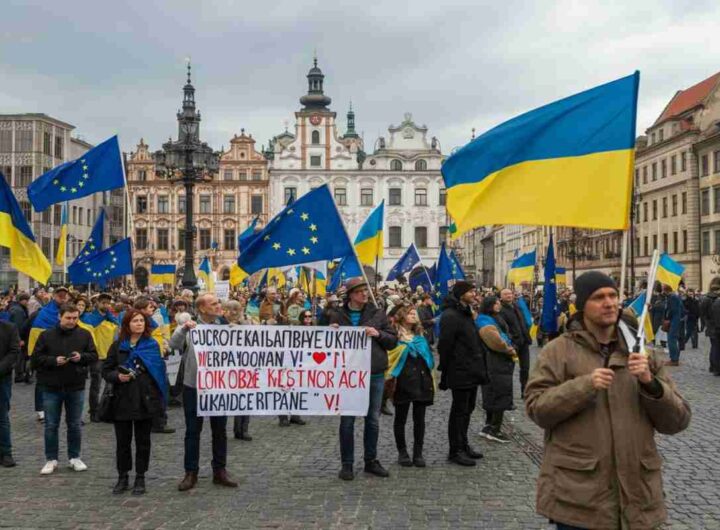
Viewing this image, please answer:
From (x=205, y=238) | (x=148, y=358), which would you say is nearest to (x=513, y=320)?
(x=148, y=358)

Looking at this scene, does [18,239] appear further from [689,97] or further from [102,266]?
[689,97]

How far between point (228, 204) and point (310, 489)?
73.3 metres

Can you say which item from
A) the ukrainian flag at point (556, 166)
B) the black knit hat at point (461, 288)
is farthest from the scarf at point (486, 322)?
the ukrainian flag at point (556, 166)

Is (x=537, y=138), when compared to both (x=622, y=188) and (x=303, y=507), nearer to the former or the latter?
(x=622, y=188)

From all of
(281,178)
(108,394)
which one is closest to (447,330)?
(108,394)

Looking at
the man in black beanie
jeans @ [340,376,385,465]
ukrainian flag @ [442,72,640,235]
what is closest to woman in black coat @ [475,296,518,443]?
jeans @ [340,376,385,465]

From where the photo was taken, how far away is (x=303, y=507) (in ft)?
22.4

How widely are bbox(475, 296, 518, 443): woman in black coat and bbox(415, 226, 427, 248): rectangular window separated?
68228 millimetres

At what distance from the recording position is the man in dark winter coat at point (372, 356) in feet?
25.9

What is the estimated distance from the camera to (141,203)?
79938mm

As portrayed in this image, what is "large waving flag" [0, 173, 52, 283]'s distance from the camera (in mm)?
11289

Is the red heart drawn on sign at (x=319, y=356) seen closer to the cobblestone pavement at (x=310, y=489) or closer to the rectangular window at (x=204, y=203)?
the cobblestone pavement at (x=310, y=489)

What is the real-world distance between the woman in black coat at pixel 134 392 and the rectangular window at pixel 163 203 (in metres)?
74.7

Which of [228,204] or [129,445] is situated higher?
[228,204]
